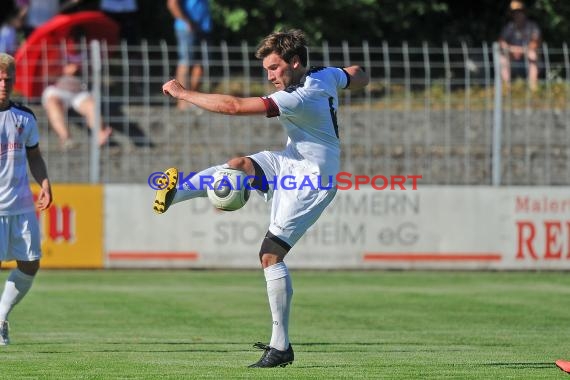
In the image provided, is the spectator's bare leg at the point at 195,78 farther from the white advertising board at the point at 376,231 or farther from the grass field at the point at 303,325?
the grass field at the point at 303,325

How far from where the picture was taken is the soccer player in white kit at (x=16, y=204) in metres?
10.0

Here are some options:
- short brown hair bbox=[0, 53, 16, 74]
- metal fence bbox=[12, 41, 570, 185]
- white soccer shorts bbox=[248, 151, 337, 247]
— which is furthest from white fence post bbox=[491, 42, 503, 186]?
short brown hair bbox=[0, 53, 16, 74]

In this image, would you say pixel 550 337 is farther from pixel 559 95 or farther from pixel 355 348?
pixel 559 95

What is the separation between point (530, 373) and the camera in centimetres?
829

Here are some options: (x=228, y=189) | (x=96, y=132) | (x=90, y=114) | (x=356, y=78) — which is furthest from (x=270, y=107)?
(x=90, y=114)

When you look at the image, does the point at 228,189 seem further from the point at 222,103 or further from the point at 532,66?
the point at 532,66

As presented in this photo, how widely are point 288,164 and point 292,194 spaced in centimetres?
24

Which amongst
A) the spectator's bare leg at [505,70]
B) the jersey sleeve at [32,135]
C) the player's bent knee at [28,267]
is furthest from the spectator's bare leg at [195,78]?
the player's bent knee at [28,267]

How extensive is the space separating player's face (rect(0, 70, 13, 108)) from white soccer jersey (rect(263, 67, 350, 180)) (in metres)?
2.33

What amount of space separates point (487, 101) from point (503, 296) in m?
4.30

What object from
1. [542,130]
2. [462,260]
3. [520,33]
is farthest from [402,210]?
[520,33]

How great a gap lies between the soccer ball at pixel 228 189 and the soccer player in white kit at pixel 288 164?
0.28 feet

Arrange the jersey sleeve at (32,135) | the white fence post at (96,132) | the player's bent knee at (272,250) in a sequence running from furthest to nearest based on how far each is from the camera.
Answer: the white fence post at (96,132), the jersey sleeve at (32,135), the player's bent knee at (272,250)

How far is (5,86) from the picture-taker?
9812 millimetres
